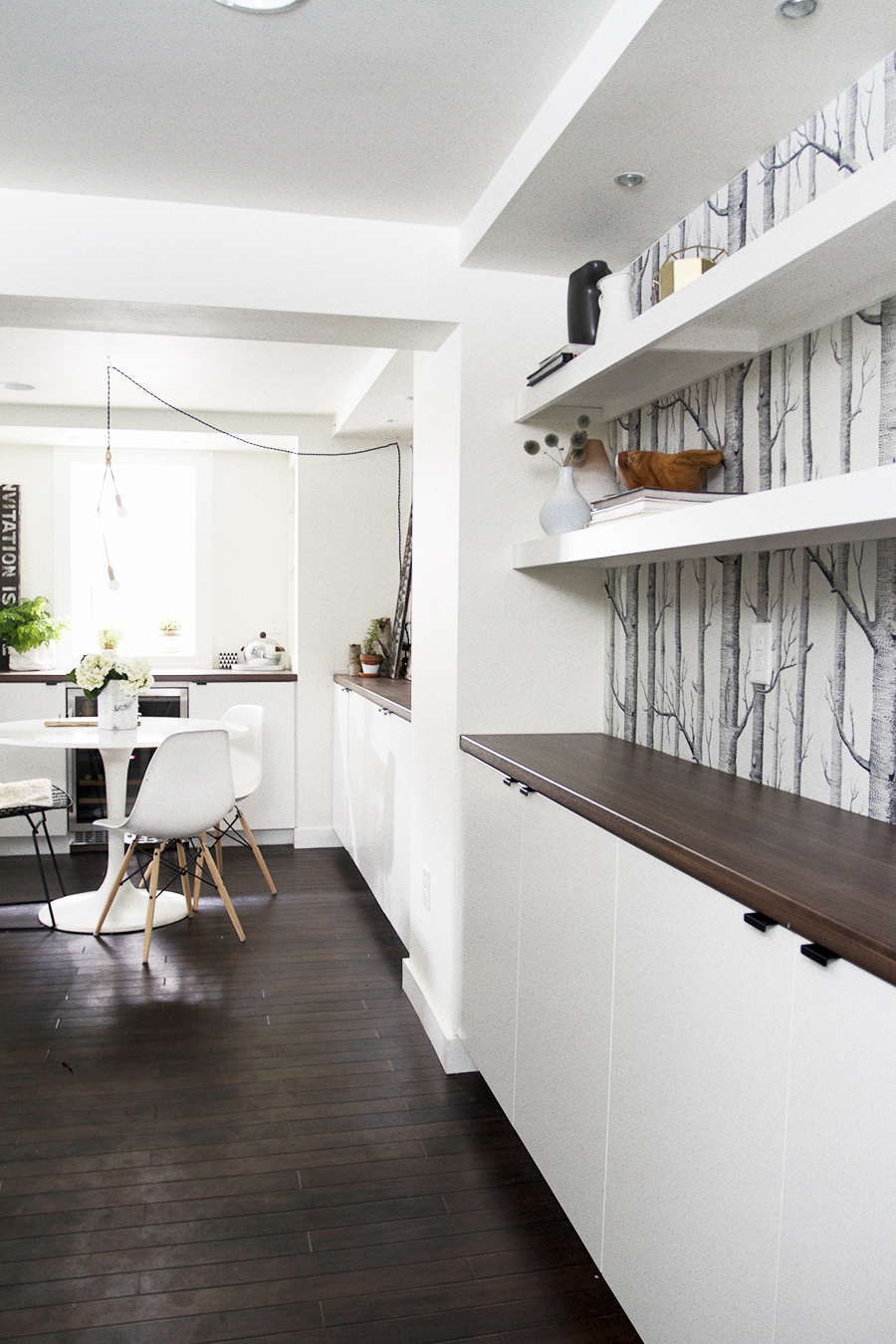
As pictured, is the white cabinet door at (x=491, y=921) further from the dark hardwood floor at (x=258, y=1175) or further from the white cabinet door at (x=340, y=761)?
the white cabinet door at (x=340, y=761)

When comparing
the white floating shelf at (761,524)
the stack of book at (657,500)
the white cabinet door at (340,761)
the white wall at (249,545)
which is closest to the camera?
the white floating shelf at (761,524)

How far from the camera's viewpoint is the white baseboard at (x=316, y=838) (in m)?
5.66

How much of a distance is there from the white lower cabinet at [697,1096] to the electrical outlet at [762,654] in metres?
0.51

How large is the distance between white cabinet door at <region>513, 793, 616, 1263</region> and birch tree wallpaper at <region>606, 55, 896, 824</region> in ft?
1.52

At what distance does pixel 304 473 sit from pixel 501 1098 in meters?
3.98

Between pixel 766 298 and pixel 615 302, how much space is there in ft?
2.57

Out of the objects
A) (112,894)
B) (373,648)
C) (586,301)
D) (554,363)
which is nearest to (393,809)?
(112,894)

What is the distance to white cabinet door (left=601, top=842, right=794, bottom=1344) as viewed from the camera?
125cm

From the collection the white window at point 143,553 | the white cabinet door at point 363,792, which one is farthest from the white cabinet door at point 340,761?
the white window at point 143,553

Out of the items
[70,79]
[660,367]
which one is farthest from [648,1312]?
[70,79]

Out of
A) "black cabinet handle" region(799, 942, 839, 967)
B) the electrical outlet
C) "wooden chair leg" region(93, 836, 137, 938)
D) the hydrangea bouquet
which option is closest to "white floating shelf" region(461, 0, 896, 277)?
the electrical outlet

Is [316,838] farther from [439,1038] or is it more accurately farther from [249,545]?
[439,1038]

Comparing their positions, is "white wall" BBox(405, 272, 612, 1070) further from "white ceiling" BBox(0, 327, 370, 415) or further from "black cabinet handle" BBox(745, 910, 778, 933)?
"black cabinet handle" BBox(745, 910, 778, 933)

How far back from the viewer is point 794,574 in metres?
2.01
